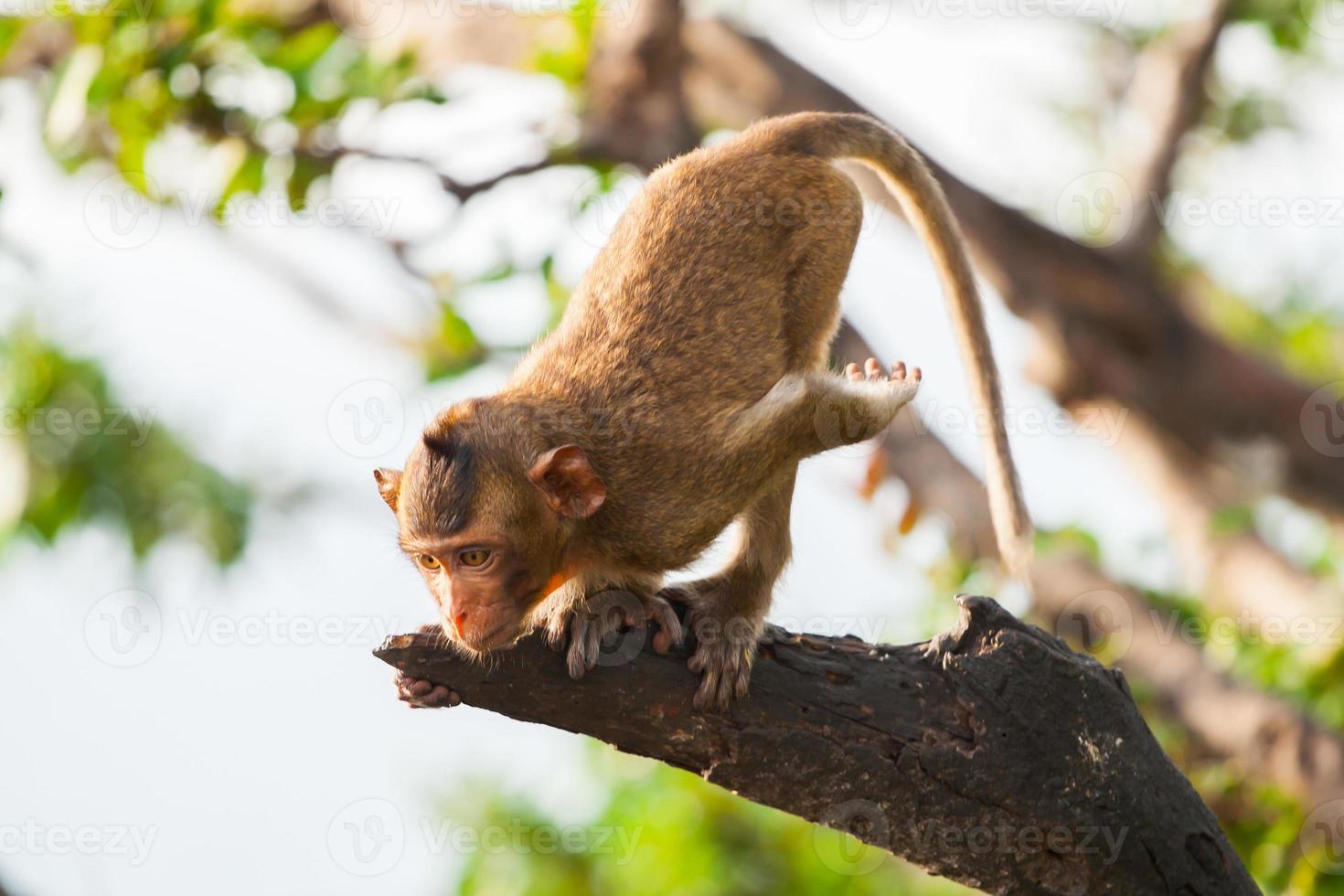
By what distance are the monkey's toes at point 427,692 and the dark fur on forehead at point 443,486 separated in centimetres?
43

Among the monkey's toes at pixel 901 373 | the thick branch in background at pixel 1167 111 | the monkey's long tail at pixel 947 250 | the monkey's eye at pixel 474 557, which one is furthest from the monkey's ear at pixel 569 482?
the thick branch in background at pixel 1167 111

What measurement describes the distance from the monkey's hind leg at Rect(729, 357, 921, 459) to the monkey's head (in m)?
0.55

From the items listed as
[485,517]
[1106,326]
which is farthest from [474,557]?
[1106,326]

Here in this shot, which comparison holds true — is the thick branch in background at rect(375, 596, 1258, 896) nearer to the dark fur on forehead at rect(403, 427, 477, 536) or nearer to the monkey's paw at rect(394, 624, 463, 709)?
the monkey's paw at rect(394, 624, 463, 709)

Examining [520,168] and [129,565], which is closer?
[520,168]

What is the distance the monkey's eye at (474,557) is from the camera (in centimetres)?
396

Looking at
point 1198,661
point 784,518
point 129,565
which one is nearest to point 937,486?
point 1198,661

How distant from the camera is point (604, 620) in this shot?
4.20 meters

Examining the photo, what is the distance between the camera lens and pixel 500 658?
4035 mm

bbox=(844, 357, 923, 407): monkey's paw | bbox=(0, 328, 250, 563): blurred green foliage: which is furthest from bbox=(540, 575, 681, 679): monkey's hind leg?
bbox=(0, 328, 250, 563): blurred green foliage

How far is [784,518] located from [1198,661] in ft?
15.5

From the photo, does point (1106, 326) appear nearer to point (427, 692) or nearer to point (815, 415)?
point (815, 415)

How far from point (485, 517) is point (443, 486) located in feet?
0.49

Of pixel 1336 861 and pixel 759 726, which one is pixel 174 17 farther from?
pixel 1336 861
